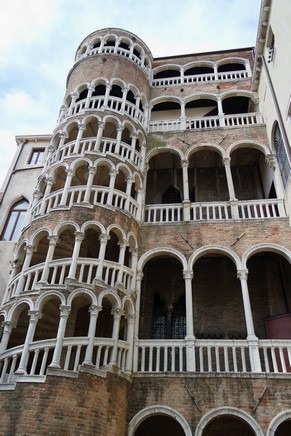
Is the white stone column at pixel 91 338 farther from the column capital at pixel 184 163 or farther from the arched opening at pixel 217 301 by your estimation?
the column capital at pixel 184 163

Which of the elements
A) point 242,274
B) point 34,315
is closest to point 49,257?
point 34,315

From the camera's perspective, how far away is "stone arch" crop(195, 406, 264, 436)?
9664mm

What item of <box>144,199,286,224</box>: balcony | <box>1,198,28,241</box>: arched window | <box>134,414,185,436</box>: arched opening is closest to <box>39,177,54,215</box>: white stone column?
<box>1,198,28,241</box>: arched window

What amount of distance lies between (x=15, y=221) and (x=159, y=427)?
10.5 m

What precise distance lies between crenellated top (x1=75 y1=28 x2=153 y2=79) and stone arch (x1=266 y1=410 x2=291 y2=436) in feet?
54.9

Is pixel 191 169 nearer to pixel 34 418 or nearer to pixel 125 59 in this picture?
pixel 125 59

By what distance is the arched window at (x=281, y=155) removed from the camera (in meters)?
13.6

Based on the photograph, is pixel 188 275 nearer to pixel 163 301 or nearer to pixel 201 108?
pixel 163 301

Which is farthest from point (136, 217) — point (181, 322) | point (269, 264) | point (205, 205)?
point (269, 264)

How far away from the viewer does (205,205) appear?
572 inches

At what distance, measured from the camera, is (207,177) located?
17.8 meters

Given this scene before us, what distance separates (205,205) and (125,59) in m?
9.10

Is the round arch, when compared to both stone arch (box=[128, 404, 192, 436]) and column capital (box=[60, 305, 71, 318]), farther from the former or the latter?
stone arch (box=[128, 404, 192, 436])

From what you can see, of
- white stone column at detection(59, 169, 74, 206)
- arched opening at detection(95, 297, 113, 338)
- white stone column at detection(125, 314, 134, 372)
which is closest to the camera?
white stone column at detection(125, 314, 134, 372)
